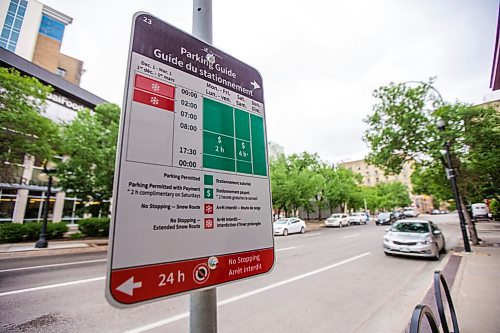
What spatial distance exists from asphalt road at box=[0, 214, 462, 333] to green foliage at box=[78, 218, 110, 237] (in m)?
9.59

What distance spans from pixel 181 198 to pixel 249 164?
1.66 feet

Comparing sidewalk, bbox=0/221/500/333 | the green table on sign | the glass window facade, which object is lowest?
sidewalk, bbox=0/221/500/333

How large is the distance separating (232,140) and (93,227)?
19560 millimetres

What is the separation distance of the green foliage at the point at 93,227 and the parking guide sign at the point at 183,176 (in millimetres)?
19043

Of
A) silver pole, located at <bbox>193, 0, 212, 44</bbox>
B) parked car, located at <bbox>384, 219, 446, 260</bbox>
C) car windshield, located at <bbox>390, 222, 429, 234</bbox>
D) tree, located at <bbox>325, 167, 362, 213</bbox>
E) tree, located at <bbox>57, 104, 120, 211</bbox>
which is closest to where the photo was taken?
silver pole, located at <bbox>193, 0, 212, 44</bbox>

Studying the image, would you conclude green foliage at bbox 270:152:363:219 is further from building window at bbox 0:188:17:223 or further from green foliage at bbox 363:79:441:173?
building window at bbox 0:188:17:223

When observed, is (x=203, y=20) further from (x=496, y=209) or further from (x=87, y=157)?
(x=496, y=209)

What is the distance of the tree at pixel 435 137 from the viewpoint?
9.23 meters

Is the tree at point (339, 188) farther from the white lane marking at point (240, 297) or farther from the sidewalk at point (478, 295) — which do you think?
→ the white lane marking at point (240, 297)

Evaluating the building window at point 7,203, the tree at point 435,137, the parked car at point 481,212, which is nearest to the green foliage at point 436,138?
the tree at point 435,137

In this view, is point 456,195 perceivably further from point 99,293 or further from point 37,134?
point 37,134

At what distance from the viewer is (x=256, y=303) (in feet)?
15.4

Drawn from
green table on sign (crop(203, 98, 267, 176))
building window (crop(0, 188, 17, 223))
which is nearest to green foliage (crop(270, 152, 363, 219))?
building window (crop(0, 188, 17, 223))

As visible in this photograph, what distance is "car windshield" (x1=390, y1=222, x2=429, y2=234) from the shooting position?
30.6 feet
